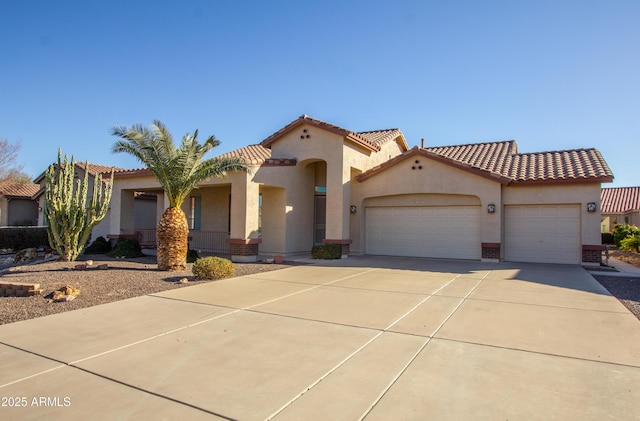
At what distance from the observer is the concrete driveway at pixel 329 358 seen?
12.4 feet

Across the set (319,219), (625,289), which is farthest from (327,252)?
(625,289)

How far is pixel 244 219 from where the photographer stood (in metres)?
15.6

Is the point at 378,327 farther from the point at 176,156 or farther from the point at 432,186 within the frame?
the point at 432,186

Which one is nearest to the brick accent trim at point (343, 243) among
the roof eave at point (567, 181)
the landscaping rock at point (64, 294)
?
the roof eave at point (567, 181)

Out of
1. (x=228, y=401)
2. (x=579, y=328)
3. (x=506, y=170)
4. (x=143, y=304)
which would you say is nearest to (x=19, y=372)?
(x=228, y=401)

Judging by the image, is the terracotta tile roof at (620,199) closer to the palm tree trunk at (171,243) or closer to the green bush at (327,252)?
the green bush at (327,252)

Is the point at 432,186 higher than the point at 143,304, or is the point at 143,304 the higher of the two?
the point at 432,186

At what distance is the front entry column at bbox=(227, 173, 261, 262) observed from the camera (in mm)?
15633

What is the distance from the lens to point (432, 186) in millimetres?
17031

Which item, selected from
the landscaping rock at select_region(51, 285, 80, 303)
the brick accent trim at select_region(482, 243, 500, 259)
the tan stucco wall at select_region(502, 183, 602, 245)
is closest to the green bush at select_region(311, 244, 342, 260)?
the brick accent trim at select_region(482, 243, 500, 259)

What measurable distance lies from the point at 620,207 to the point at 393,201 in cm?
2779

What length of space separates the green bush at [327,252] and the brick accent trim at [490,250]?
5796 millimetres

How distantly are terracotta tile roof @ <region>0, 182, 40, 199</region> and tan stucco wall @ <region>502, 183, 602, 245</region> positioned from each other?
33.7 meters

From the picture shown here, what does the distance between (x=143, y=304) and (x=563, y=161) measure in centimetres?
1708
